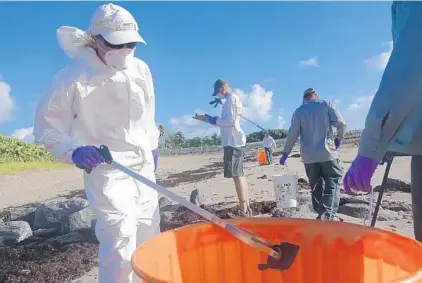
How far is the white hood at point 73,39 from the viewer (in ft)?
8.08

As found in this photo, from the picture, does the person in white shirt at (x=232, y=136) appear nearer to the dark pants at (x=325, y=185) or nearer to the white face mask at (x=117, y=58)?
the dark pants at (x=325, y=185)

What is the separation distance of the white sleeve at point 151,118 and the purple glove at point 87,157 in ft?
2.07

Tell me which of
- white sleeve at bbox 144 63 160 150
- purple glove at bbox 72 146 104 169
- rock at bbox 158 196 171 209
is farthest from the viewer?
rock at bbox 158 196 171 209

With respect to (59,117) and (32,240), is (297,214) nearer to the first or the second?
(32,240)

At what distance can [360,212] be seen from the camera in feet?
17.3

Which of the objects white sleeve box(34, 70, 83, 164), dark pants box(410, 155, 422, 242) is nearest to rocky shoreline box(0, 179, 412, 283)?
white sleeve box(34, 70, 83, 164)

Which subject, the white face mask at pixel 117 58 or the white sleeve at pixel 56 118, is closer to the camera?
the white sleeve at pixel 56 118

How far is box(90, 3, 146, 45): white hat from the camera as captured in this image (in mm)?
2328

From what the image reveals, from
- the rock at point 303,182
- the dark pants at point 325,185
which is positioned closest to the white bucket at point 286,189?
the dark pants at point 325,185

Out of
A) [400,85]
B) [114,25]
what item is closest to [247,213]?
[114,25]

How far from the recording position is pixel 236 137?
17.8 feet

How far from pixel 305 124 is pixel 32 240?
3.40 metres

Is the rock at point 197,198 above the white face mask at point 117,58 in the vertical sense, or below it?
below

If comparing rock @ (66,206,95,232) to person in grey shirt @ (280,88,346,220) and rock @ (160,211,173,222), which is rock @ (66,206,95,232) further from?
person in grey shirt @ (280,88,346,220)
